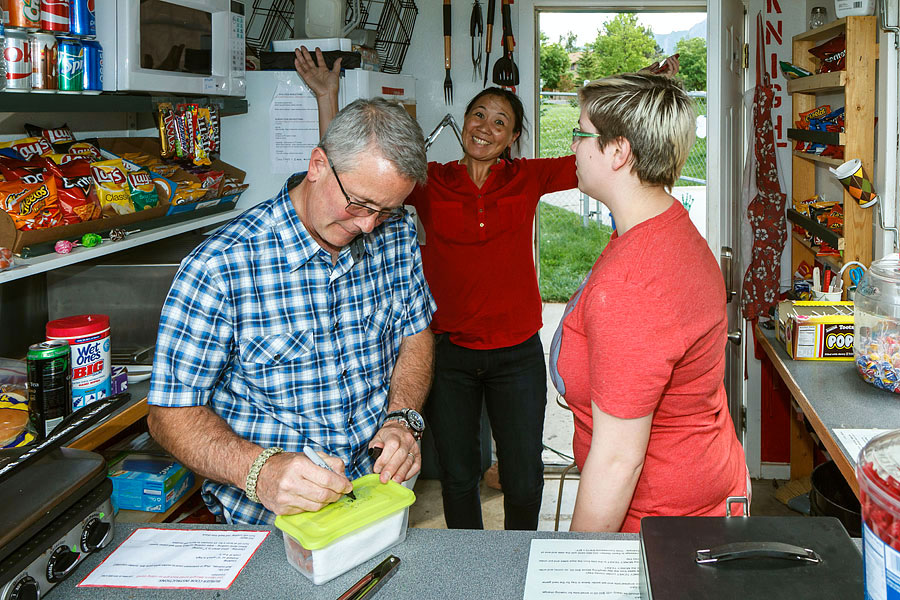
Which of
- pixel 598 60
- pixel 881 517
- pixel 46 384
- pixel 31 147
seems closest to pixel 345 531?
pixel 881 517

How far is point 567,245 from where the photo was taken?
928 centimetres

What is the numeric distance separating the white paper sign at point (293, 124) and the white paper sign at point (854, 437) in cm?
211

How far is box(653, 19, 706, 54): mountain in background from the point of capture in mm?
8344

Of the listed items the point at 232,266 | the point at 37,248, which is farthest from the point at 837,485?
the point at 37,248

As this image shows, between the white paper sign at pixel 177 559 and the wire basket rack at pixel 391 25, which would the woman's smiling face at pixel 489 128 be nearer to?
the wire basket rack at pixel 391 25

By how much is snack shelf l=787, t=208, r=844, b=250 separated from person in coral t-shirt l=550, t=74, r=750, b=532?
1458mm

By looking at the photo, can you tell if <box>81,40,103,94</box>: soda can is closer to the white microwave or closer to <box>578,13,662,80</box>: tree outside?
the white microwave

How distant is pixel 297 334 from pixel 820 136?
218cm

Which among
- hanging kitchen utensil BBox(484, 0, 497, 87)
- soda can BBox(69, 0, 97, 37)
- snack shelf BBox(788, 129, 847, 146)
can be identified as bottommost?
snack shelf BBox(788, 129, 847, 146)

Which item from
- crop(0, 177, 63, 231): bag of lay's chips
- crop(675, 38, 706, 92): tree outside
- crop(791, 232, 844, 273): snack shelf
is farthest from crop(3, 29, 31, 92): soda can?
crop(675, 38, 706, 92): tree outside

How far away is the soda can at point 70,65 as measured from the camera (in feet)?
6.46

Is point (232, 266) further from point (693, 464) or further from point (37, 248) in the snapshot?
point (693, 464)

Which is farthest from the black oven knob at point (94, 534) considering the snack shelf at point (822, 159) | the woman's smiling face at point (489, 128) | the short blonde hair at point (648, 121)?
the snack shelf at point (822, 159)

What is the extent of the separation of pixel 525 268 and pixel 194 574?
175 centimetres
